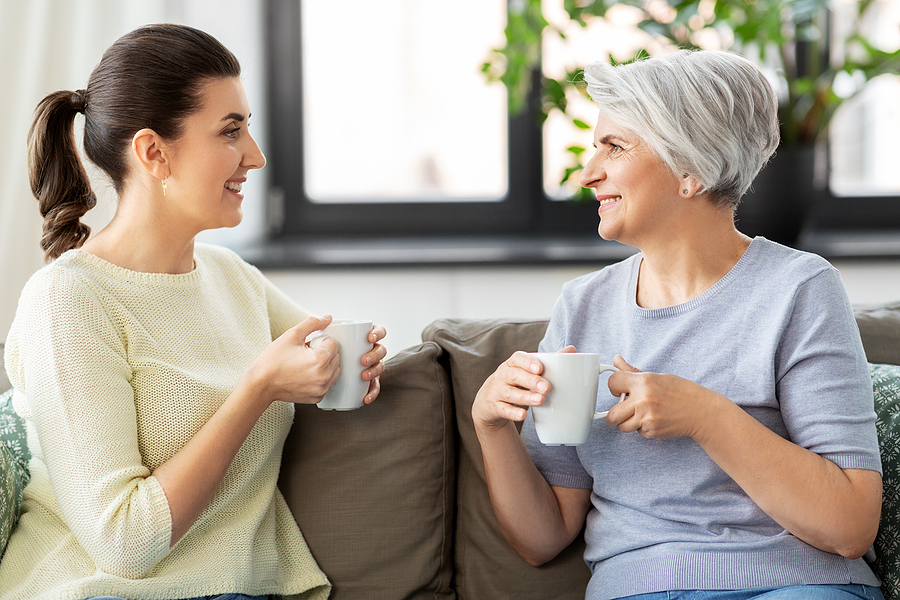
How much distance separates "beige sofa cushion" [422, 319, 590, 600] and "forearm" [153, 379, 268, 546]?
34 centimetres

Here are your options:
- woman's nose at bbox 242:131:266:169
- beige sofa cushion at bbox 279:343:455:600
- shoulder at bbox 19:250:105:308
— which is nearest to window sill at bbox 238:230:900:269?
beige sofa cushion at bbox 279:343:455:600

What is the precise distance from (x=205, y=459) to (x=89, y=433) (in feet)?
0.49

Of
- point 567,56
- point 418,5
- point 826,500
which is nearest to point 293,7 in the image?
point 418,5

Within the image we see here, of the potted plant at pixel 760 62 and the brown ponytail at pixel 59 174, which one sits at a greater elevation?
the potted plant at pixel 760 62

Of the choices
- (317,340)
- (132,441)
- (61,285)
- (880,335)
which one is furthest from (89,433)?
(880,335)

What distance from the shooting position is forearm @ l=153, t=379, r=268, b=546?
1.05 m

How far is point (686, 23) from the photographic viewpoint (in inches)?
81.9

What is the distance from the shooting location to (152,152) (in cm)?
119

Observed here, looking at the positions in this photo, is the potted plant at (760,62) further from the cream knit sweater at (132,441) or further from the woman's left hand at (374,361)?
the cream knit sweater at (132,441)

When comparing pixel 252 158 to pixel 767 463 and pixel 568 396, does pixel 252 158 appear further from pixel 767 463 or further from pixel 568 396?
pixel 767 463

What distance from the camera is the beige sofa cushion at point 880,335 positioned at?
4.87ft

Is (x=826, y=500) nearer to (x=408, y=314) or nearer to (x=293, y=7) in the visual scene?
(x=408, y=314)

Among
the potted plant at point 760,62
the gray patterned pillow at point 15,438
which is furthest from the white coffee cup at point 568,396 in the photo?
the potted plant at point 760,62

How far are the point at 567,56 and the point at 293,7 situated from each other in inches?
35.5
